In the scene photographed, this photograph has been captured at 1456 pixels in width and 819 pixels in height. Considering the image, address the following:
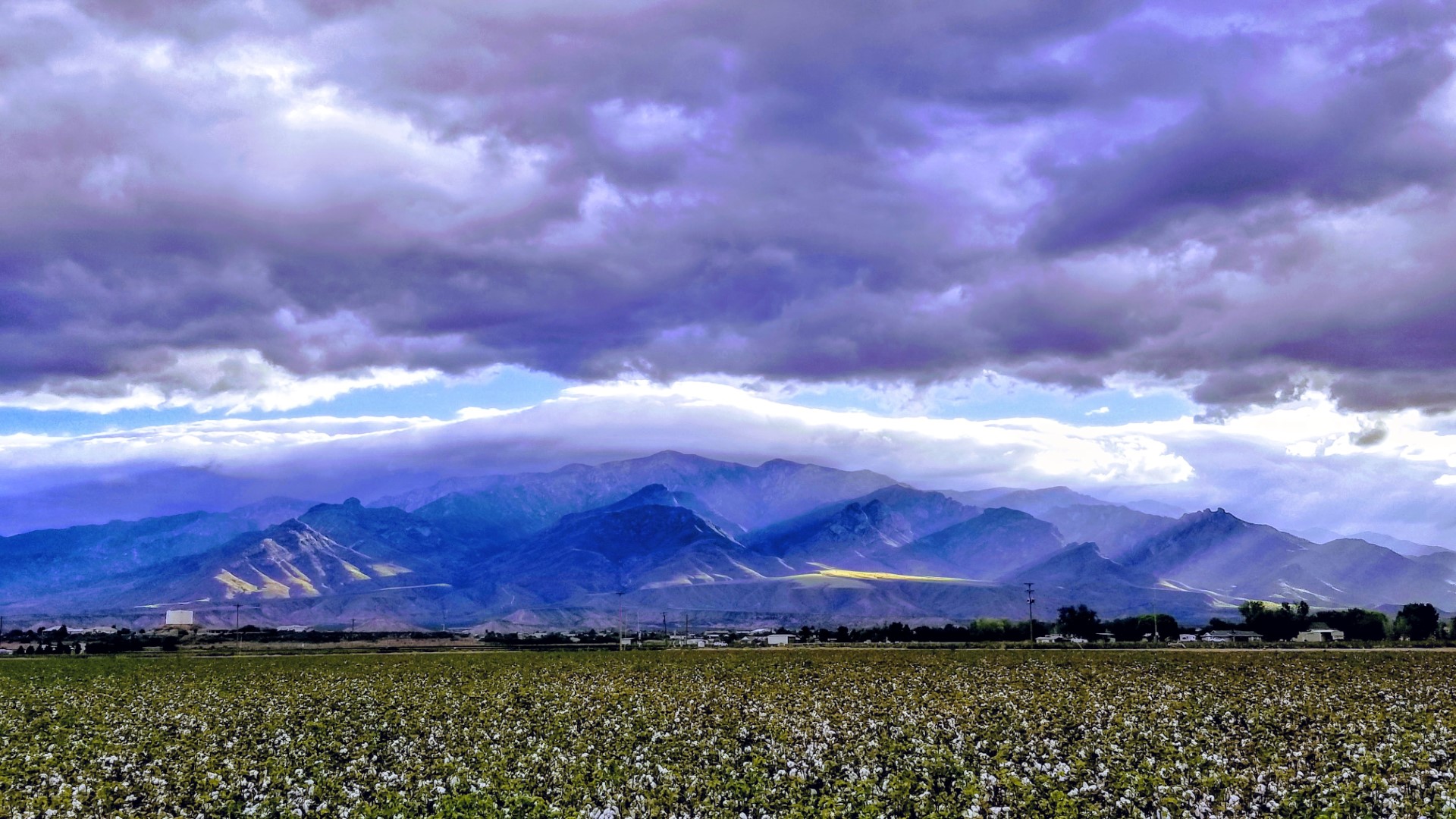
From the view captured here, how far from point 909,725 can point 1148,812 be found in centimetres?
1979

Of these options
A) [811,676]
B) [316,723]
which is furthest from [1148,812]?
[811,676]

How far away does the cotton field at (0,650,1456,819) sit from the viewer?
36.3m

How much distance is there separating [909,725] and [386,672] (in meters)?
60.2

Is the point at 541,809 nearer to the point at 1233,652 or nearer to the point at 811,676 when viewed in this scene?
the point at 811,676

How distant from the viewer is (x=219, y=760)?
147ft

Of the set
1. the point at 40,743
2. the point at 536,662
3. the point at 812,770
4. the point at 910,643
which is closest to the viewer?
the point at 812,770

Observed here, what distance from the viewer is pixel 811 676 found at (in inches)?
3492

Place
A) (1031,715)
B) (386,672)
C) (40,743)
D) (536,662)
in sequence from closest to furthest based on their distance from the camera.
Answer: (40,743), (1031,715), (386,672), (536,662)

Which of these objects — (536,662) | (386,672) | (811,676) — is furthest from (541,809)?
(536,662)

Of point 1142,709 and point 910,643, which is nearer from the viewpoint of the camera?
point 1142,709

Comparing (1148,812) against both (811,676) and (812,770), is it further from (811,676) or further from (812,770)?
(811,676)

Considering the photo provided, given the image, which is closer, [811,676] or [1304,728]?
[1304,728]

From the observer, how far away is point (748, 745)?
4872cm

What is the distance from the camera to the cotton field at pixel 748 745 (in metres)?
36.3
